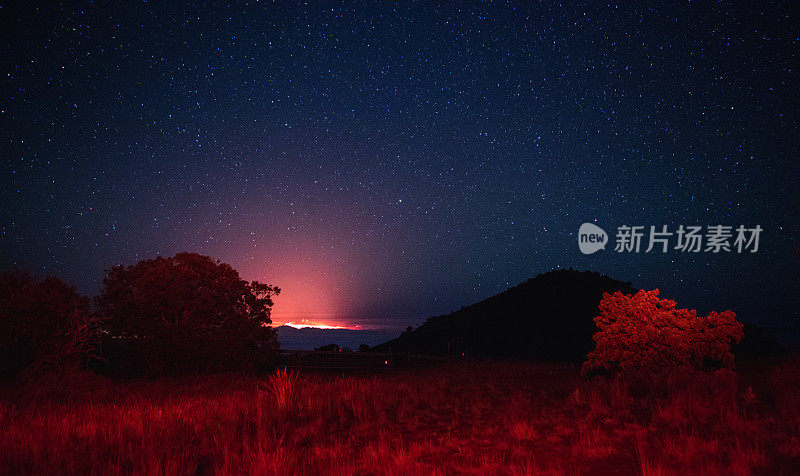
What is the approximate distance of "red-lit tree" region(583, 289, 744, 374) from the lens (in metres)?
13.3

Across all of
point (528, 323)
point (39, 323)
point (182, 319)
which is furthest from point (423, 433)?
point (528, 323)

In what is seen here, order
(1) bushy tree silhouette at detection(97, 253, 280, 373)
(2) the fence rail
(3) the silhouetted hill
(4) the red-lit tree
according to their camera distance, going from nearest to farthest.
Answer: (4) the red-lit tree
(1) bushy tree silhouette at detection(97, 253, 280, 373)
(2) the fence rail
(3) the silhouetted hill

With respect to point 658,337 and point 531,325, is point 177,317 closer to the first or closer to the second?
point 658,337

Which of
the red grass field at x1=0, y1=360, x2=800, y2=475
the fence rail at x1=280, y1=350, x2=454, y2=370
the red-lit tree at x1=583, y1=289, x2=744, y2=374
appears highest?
the red-lit tree at x1=583, y1=289, x2=744, y2=374

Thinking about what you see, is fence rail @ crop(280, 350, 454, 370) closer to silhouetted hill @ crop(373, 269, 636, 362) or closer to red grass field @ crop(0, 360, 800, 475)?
silhouetted hill @ crop(373, 269, 636, 362)

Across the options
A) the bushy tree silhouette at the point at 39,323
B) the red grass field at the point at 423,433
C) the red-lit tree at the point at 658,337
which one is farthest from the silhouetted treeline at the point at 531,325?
the red grass field at the point at 423,433

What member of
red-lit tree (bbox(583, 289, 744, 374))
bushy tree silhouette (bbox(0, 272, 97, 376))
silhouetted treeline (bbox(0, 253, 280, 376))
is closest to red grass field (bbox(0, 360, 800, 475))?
bushy tree silhouette (bbox(0, 272, 97, 376))

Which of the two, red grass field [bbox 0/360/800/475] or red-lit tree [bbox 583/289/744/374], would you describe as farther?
red-lit tree [bbox 583/289/744/374]

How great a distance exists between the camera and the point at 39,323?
41.7 feet

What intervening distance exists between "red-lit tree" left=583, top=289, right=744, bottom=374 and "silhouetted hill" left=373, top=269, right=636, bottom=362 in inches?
895

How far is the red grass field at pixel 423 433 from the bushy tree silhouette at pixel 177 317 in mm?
6580

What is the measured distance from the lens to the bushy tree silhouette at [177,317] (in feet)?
57.9

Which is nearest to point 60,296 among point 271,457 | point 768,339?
point 271,457

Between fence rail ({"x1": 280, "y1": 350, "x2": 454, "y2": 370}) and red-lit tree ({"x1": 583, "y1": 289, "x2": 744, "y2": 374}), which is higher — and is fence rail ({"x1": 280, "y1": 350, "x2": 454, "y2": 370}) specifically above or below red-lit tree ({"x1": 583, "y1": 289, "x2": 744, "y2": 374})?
below
